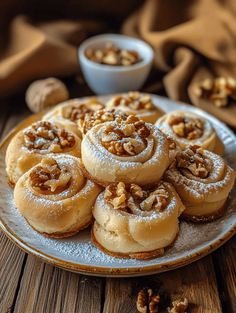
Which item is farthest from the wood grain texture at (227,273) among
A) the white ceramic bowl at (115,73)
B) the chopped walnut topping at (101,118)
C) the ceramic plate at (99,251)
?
the white ceramic bowl at (115,73)

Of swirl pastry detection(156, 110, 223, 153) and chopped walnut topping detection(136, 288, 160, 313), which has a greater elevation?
swirl pastry detection(156, 110, 223, 153)

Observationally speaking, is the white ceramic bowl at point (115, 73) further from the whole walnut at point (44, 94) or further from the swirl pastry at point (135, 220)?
the swirl pastry at point (135, 220)

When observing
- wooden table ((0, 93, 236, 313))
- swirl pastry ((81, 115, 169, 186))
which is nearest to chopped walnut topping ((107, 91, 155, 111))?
swirl pastry ((81, 115, 169, 186))

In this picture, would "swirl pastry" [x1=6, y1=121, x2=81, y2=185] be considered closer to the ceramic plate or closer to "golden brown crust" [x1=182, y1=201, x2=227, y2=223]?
the ceramic plate

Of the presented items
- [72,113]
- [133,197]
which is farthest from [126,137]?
[72,113]

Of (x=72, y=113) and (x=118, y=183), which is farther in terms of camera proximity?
(x=72, y=113)

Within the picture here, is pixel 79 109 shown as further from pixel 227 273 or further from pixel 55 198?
pixel 227 273
